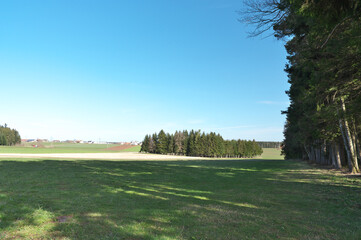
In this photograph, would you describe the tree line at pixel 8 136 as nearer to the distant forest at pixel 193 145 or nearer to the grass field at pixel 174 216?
the distant forest at pixel 193 145

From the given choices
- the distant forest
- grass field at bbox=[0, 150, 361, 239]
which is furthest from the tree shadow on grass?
the distant forest

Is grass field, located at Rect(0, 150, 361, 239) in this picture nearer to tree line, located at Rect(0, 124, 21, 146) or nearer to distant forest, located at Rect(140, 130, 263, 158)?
distant forest, located at Rect(140, 130, 263, 158)

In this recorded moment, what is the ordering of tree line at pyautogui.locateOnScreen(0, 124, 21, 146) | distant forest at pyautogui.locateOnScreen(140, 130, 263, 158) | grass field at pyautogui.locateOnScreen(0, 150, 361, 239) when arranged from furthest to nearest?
tree line at pyautogui.locateOnScreen(0, 124, 21, 146)
distant forest at pyautogui.locateOnScreen(140, 130, 263, 158)
grass field at pyautogui.locateOnScreen(0, 150, 361, 239)

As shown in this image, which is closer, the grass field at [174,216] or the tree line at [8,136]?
the grass field at [174,216]

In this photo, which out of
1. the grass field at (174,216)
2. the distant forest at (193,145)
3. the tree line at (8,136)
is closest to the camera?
the grass field at (174,216)

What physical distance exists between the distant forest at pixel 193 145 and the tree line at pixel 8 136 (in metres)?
86.8

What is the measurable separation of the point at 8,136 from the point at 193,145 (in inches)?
4567

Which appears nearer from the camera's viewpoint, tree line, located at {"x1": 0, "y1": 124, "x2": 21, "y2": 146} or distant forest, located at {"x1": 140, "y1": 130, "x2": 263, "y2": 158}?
distant forest, located at {"x1": 140, "y1": 130, "x2": 263, "y2": 158}

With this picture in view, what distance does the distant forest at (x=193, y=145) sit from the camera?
101 m

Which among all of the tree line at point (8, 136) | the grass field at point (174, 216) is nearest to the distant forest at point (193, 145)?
the tree line at point (8, 136)

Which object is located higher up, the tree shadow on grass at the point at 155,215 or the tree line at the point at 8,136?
the tree line at the point at 8,136

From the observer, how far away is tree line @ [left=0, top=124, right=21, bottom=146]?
424 ft

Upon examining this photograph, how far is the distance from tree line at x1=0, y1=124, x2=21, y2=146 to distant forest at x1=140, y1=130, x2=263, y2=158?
3416 inches

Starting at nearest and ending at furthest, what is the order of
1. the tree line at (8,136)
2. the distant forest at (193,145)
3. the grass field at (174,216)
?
1. the grass field at (174,216)
2. the distant forest at (193,145)
3. the tree line at (8,136)
